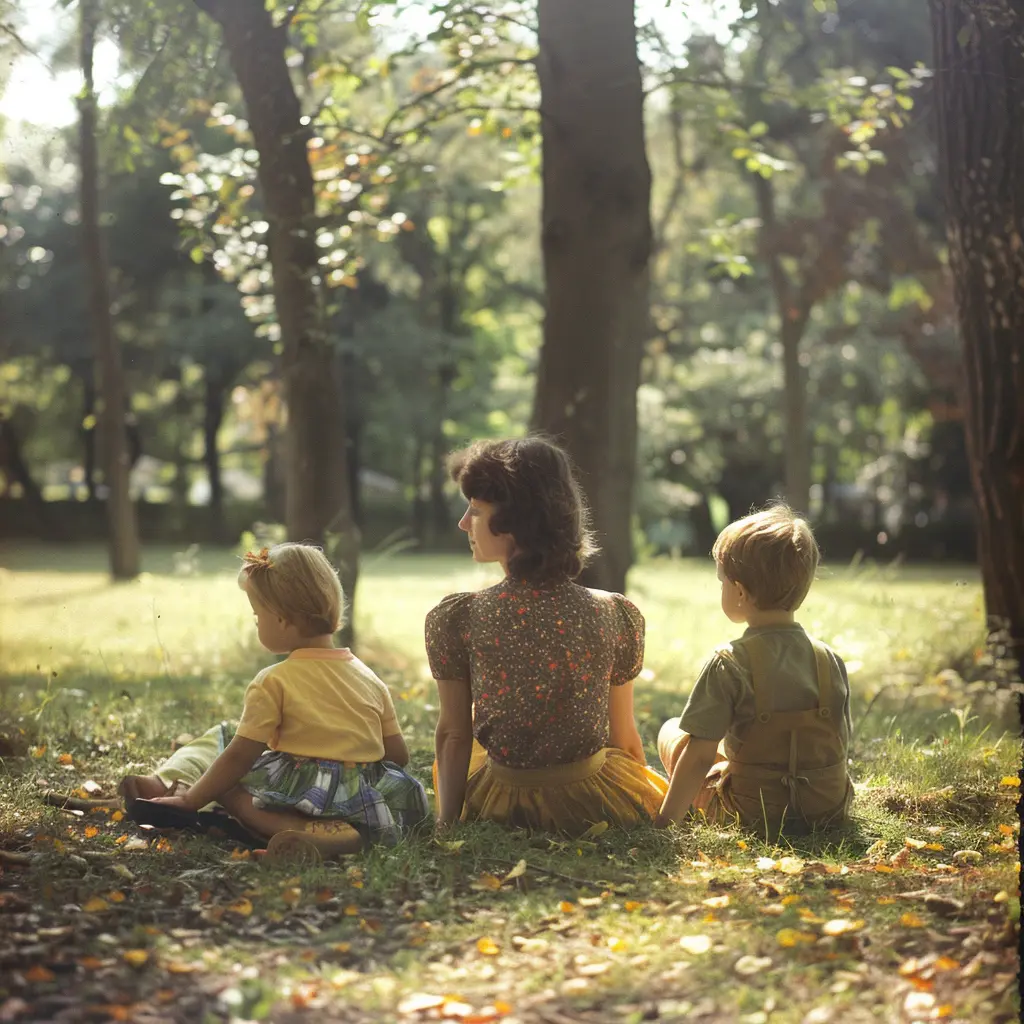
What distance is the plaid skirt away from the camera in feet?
13.8

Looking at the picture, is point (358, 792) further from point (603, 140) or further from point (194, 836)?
point (603, 140)

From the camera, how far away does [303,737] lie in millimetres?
4301

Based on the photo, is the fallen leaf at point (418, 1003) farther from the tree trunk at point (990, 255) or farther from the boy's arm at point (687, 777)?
the tree trunk at point (990, 255)

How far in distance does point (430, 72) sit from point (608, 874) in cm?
768

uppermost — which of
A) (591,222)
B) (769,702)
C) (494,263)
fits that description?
(494,263)

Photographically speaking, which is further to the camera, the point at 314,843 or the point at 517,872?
the point at 314,843

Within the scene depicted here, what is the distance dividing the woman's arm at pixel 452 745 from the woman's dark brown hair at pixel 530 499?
0.49m

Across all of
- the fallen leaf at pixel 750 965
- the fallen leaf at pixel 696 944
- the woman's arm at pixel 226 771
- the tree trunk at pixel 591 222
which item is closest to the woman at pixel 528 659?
the woman's arm at pixel 226 771

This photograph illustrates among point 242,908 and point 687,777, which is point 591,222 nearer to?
point 687,777

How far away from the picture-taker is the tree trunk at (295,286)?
7.83 m

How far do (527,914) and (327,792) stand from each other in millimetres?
1024

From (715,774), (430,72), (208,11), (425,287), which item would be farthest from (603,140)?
(425,287)

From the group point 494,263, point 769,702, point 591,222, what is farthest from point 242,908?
point 494,263

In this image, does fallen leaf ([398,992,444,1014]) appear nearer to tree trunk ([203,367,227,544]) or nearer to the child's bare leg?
the child's bare leg
